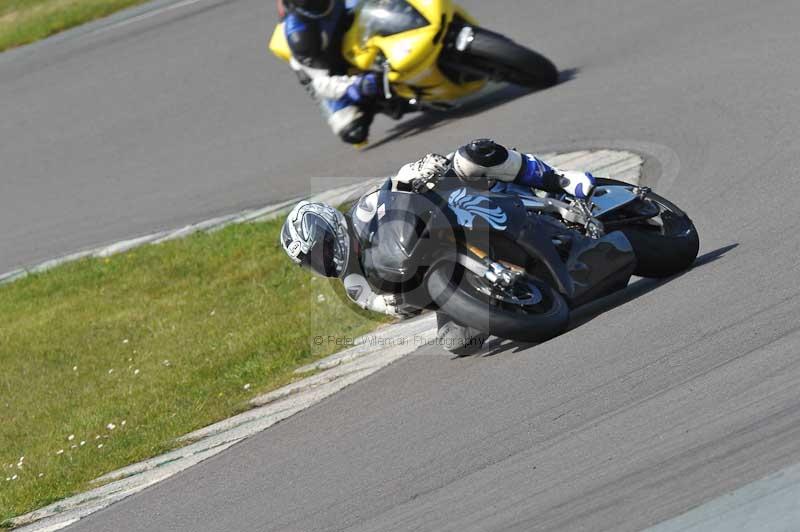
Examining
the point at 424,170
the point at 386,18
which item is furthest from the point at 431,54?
the point at 424,170

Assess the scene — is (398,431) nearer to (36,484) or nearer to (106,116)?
(36,484)

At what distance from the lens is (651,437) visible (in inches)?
206

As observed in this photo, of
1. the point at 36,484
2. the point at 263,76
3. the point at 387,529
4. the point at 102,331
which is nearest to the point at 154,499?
the point at 36,484

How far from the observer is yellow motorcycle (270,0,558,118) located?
11.6m

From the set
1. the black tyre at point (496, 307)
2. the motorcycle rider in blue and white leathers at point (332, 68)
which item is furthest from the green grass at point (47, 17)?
the black tyre at point (496, 307)

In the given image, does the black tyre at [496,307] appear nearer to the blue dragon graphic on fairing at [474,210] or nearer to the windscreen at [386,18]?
the blue dragon graphic on fairing at [474,210]

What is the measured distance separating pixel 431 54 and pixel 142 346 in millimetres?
3830

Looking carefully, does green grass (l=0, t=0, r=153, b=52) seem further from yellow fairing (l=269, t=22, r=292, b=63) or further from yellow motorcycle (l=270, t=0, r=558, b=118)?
yellow motorcycle (l=270, t=0, r=558, b=118)

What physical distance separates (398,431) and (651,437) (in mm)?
1486

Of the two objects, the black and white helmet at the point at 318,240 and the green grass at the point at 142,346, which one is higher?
the black and white helmet at the point at 318,240

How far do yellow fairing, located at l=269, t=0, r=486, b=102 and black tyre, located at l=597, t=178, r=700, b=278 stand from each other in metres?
4.73

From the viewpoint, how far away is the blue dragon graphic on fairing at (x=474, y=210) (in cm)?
682

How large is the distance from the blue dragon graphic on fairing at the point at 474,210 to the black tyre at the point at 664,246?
2.55ft

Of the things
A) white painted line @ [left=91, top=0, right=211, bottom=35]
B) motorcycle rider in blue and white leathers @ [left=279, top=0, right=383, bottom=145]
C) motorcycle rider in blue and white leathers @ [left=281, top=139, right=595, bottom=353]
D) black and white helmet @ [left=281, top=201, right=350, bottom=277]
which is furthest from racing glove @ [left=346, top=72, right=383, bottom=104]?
white painted line @ [left=91, top=0, right=211, bottom=35]
